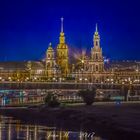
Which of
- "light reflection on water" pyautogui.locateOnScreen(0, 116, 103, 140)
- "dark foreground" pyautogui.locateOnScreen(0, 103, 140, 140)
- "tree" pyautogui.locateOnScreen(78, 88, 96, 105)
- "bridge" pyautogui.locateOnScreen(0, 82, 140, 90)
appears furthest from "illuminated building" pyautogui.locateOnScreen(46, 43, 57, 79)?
"light reflection on water" pyautogui.locateOnScreen(0, 116, 103, 140)

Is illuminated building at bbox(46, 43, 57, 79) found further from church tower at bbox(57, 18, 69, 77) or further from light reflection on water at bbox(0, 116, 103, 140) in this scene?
light reflection on water at bbox(0, 116, 103, 140)

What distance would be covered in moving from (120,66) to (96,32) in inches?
1457

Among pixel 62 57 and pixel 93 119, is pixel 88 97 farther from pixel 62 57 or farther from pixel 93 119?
pixel 62 57

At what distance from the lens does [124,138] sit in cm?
5075

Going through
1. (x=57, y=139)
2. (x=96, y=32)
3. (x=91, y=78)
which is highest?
(x=96, y=32)

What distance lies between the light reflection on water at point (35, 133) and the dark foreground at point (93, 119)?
1.43 m

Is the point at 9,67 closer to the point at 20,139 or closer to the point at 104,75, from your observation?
the point at 104,75

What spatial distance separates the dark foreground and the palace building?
8127 cm

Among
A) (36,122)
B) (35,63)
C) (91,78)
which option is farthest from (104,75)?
(36,122)

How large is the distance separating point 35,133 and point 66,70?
366 feet

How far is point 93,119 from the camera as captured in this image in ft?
206

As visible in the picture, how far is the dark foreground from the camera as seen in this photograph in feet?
178

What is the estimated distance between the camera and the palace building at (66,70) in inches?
6373

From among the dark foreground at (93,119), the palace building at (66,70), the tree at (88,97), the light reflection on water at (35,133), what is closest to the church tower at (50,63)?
the palace building at (66,70)
